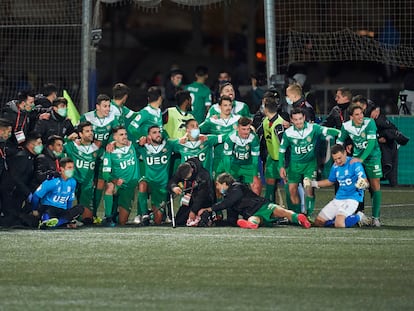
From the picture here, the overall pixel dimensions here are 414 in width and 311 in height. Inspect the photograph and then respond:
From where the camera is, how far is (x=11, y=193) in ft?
52.1

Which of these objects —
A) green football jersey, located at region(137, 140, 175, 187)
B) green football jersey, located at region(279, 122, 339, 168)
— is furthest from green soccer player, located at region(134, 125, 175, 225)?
green football jersey, located at region(279, 122, 339, 168)

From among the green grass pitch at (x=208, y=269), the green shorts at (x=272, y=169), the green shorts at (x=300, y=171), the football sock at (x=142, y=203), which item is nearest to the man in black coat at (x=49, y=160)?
the green grass pitch at (x=208, y=269)

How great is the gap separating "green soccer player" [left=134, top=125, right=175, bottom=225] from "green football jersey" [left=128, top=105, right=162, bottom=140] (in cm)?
32

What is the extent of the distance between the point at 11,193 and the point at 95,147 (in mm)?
A: 1340

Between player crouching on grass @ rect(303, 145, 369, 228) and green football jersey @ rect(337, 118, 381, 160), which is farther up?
green football jersey @ rect(337, 118, 381, 160)

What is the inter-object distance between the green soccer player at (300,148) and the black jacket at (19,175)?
3221 mm

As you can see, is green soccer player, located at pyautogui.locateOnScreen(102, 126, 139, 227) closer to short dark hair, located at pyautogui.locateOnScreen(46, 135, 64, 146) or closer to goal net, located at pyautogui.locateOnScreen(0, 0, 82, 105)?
short dark hair, located at pyautogui.locateOnScreen(46, 135, 64, 146)

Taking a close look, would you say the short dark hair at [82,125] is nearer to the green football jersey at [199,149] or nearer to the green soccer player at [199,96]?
the green football jersey at [199,149]

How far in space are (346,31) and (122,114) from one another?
7950mm

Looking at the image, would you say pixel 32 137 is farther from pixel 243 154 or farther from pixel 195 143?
pixel 243 154

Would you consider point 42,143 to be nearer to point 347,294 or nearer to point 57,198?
point 57,198

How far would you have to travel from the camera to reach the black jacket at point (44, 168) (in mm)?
15766

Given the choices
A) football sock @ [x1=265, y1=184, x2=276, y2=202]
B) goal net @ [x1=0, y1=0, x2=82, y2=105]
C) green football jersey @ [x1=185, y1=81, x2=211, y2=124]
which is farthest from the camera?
goal net @ [x1=0, y1=0, x2=82, y2=105]

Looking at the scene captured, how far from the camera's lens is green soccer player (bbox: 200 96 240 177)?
16875 millimetres
